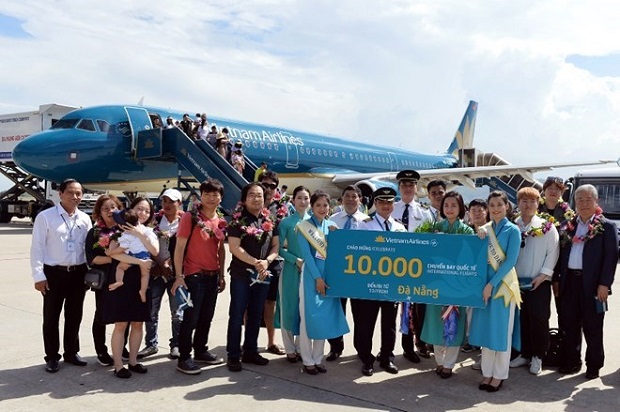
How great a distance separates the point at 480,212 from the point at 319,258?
1.51m

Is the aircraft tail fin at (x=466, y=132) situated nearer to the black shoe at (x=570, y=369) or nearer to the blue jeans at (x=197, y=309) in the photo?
the black shoe at (x=570, y=369)

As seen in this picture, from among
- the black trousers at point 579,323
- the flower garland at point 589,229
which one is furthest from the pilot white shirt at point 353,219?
the black trousers at point 579,323

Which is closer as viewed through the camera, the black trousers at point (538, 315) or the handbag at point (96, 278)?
the handbag at point (96, 278)

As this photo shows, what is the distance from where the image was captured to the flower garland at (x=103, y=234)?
4613 mm

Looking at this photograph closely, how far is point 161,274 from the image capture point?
198 inches

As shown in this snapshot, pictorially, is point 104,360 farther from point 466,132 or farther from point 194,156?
point 466,132

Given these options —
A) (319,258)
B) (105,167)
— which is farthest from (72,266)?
(105,167)

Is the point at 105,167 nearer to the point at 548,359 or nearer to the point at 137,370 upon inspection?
the point at 137,370

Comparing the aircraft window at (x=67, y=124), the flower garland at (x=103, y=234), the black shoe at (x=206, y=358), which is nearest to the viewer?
the flower garland at (x=103, y=234)

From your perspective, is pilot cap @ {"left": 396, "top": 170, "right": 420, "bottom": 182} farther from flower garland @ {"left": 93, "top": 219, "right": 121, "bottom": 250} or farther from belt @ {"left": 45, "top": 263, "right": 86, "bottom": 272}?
belt @ {"left": 45, "top": 263, "right": 86, "bottom": 272}

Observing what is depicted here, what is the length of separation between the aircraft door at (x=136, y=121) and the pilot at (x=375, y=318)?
36.4ft

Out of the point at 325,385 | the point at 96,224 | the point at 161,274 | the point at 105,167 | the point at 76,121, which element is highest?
the point at 76,121

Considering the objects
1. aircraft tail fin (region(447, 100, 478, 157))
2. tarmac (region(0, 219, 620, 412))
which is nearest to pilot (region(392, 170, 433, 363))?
tarmac (region(0, 219, 620, 412))

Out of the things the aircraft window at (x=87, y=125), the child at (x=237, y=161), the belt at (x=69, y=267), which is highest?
the aircraft window at (x=87, y=125)
